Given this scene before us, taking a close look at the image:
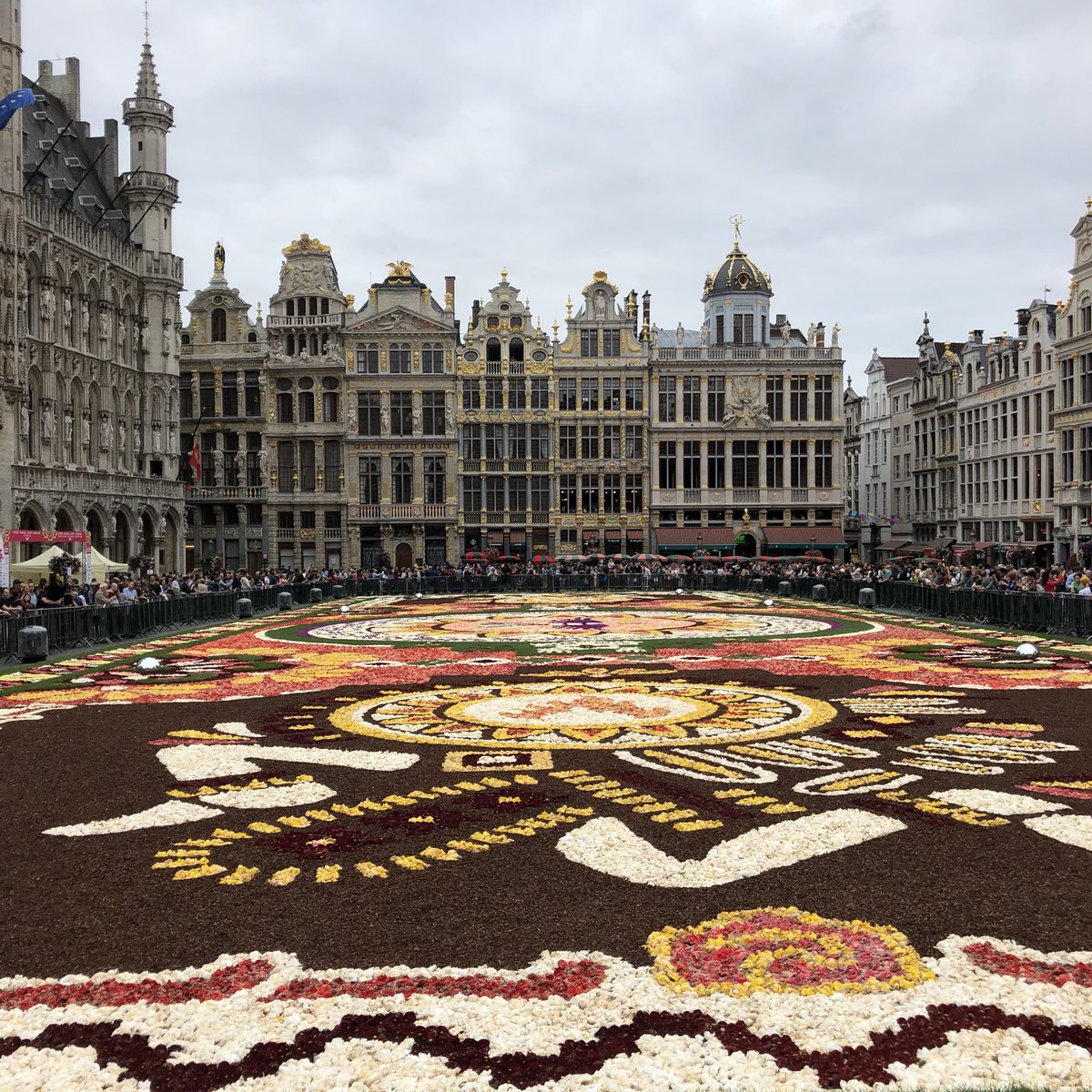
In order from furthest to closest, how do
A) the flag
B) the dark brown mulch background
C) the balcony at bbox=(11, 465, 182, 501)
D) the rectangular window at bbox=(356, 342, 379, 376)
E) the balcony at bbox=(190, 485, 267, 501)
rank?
the rectangular window at bbox=(356, 342, 379, 376) → the balcony at bbox=(190, 485, 267, 501) → the balcony at bbox=(11, 465, 182, 501) → the flag → the dark brown mulch background

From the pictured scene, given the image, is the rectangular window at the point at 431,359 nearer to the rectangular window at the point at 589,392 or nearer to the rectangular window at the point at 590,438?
the rectangular window at the point at 589,392

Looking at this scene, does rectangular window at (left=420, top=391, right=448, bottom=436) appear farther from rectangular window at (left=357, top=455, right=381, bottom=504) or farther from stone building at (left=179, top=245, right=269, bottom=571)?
stone building at (left=179, top=245, right=269, bottom=571)

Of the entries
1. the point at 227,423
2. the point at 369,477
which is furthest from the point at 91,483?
the point at 369,477

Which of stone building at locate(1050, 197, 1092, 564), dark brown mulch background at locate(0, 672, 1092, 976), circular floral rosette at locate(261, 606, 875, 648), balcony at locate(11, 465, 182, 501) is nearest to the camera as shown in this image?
dark brown mulch background at locate(0, 672, 1092, 976)

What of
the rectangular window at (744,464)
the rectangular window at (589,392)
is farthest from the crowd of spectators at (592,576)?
the rectangular window at (589,392)

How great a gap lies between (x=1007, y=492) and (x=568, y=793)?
46695mm

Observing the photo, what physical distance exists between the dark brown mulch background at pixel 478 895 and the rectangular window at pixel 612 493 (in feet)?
155

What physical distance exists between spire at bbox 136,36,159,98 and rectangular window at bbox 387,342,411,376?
1531 centimetres

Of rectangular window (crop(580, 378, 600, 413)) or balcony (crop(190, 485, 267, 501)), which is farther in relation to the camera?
rectangular window (crop(580, 378, 600, 413))

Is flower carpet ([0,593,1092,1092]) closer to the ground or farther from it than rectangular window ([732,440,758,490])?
closer to the ground

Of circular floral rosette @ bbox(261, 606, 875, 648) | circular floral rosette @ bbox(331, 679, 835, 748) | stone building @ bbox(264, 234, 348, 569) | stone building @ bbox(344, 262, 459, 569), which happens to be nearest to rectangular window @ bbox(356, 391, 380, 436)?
stone building @ bbox(344, 262, 459, 569)

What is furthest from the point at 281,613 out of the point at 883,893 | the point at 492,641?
the point at 883,893

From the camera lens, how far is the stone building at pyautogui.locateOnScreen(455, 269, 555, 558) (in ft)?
178

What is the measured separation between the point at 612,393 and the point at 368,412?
12487 millimetres
